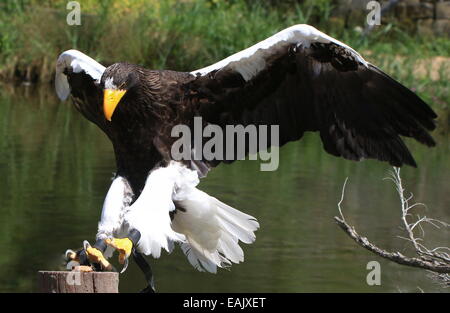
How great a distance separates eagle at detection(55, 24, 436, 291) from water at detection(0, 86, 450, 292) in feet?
6.31

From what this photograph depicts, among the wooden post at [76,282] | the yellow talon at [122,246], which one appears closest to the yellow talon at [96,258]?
the yellow talon at [122,246]

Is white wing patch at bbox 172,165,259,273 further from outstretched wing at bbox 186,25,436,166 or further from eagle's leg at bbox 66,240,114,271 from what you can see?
eagle's leg at bbox 66,240,114,271

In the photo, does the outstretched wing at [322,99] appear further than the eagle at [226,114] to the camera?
Yes

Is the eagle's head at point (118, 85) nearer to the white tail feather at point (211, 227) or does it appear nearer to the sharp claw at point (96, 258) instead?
the white tail feather at point (211, 227)

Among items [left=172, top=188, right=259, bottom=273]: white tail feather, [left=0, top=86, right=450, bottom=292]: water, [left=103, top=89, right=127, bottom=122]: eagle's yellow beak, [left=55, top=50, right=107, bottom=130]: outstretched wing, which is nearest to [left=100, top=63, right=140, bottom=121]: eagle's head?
[left=103, top=89, right=127, bottom=122]: eagle's yellow beak

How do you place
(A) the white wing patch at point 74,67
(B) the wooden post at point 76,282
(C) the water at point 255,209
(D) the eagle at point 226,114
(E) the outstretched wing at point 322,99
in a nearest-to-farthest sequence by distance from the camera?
1. (B) the wooden post at point 76,282
2. (D) the eagle at point 226,114
3. (E) the outstretched wing at point 322,99
4. (A) the white wing patch at point 74,67
5. (C) the water at point 255,209

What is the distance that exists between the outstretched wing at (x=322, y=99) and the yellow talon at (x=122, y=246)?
964mm

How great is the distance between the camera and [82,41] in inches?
610

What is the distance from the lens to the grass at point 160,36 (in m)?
15.0

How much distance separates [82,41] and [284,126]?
31.2 feet

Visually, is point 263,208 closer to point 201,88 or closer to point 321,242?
point 321,242

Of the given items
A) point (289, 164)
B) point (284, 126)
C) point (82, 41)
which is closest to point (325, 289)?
point (284, 126)

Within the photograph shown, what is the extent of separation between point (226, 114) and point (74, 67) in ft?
2.98

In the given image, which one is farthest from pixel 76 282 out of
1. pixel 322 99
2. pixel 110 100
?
pixel 322 99
